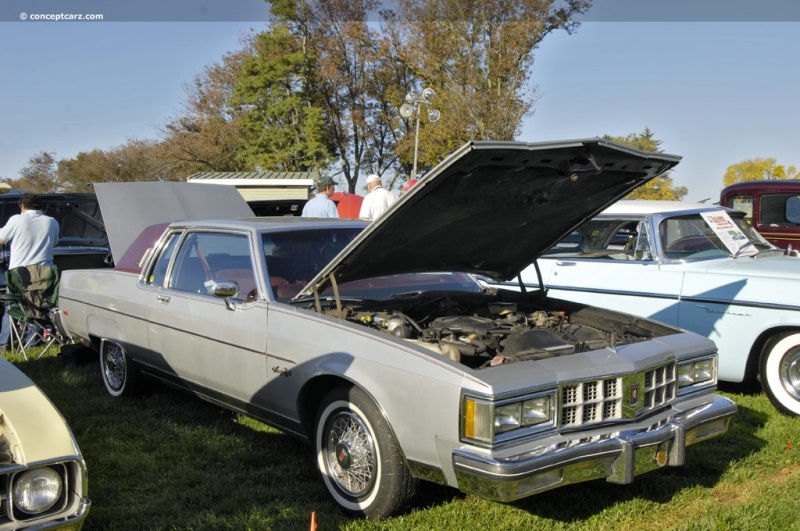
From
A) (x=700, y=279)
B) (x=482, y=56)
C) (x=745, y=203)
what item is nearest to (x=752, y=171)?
(x=482, y=56)

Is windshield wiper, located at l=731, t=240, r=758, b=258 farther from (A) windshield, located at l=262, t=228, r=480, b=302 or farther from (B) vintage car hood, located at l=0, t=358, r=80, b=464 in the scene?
(B) vintage car hood, located at l=0, t=358, r=80, b=464

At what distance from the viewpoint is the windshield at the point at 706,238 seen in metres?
6.57

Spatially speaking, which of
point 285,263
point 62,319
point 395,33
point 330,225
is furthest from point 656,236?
point 395,33

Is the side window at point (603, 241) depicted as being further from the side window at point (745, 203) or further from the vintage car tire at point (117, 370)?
the side window at point (745, 203)

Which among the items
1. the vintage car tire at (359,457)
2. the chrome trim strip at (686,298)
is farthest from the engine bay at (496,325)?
the chrome trim strip at (686,298)

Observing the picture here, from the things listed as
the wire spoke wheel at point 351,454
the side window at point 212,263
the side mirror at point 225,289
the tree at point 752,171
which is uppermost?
the tree at point 752,171

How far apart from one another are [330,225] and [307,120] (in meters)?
31.4

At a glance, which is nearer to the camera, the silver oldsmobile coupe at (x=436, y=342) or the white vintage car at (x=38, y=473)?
the white vintage car at (x=38, y=473)

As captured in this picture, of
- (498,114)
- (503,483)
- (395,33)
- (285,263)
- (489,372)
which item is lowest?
(503,483)

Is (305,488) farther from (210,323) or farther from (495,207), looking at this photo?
(495,207)

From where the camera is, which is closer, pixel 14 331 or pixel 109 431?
pixel 109 431

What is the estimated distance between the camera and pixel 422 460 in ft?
10.6

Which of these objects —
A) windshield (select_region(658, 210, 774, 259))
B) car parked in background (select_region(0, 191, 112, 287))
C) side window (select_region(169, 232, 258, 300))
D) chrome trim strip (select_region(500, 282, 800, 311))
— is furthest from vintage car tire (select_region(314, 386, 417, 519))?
car parked in background (select_region(0, 191, 112, 287))

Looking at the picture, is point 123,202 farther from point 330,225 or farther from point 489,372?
point 489,372
